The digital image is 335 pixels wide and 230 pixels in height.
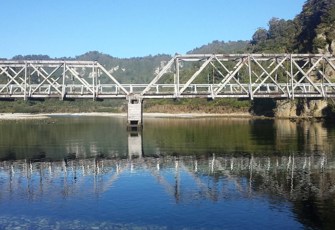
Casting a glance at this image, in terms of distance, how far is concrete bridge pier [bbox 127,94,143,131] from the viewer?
71.6 metres

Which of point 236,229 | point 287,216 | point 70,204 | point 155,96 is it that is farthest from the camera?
point 155,96

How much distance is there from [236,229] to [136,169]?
16748 millimetres

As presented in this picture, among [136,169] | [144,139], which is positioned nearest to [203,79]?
[144,139]

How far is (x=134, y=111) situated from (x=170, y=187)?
4371 cm

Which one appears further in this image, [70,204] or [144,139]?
[144,139]

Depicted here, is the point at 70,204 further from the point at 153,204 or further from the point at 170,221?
the point at 170,221

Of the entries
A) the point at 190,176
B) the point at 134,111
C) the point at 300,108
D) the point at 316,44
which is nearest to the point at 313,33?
the point at 316,44

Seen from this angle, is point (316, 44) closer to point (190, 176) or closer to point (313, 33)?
point (313, 33)

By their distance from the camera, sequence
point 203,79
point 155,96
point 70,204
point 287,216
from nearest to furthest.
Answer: point 287,216, point 70,204, point 155,96, point 203,79

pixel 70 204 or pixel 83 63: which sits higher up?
pixel 83 63

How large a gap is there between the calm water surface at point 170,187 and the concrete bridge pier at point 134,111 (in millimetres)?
21261

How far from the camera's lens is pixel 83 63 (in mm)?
70438

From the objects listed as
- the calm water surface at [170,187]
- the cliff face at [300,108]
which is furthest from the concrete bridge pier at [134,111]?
the cliff face at [300,108]

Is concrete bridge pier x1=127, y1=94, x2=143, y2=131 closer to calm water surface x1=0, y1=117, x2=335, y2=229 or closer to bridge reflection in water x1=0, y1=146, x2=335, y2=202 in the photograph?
calm water surface x1=0, y1=117, x2=335, y2=229
